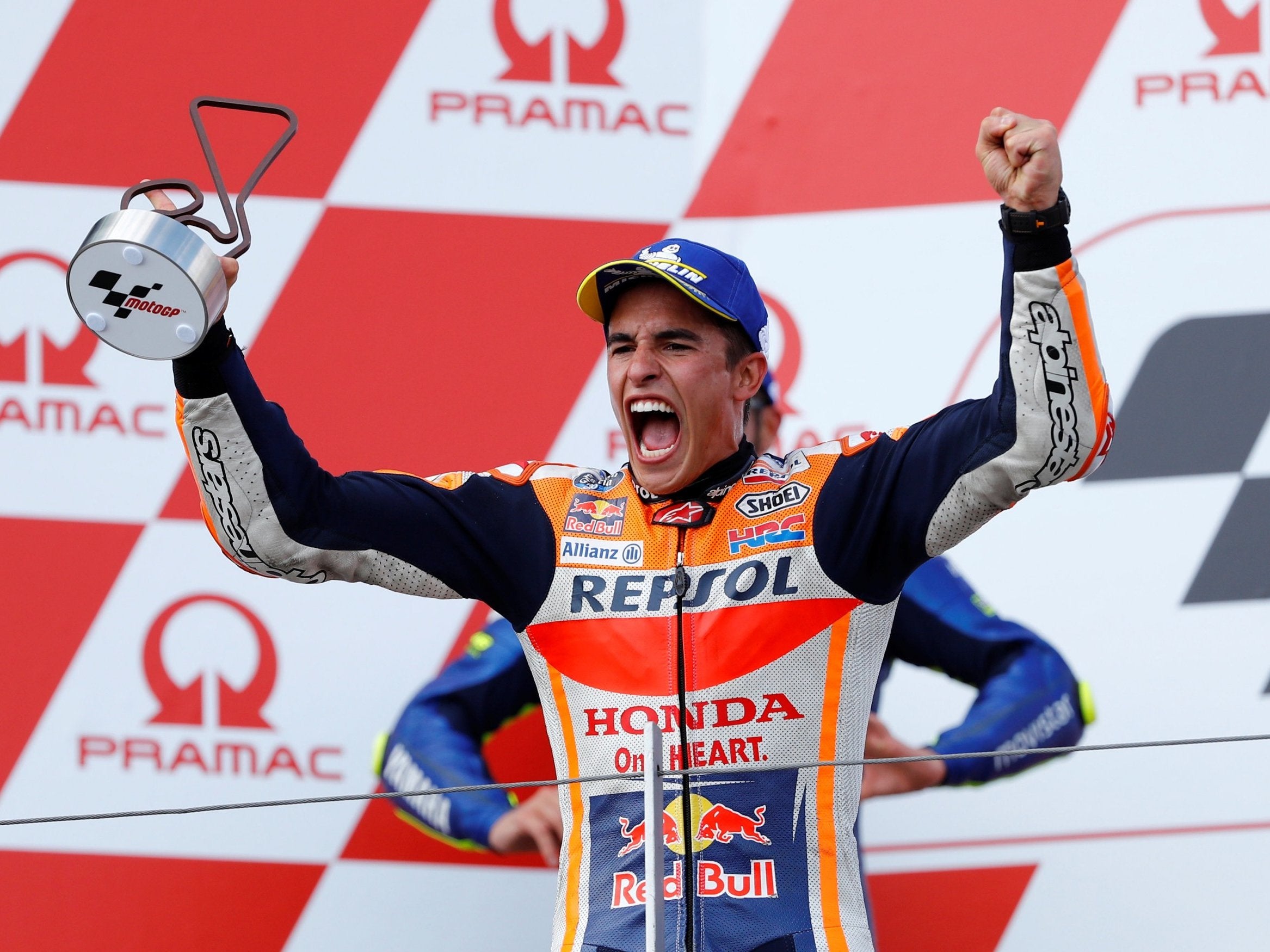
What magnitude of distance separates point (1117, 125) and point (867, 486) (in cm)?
121

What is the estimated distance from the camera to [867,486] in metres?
1.53

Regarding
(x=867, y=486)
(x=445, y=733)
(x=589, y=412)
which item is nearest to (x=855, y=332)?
(x=589, y=412)

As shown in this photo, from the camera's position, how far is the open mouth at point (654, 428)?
1607 millimetres

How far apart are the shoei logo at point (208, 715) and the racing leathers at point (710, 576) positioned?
88cm

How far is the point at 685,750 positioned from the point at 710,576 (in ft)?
0.52

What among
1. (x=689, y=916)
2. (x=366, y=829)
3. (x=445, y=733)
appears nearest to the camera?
(x=689, y=916)

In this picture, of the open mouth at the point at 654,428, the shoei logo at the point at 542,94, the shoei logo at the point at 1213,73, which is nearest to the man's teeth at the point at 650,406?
the open mouth at the point at 654,428

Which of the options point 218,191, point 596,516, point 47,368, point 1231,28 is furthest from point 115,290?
point 1231,28

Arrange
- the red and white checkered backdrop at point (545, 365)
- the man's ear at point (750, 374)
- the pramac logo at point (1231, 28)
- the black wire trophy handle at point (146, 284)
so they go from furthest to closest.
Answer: the pramac logo at point (1231, 28)
the red and white checkered backdrop at point (545, 365)
the man's ear at point (750, 374)
the black wire trophy handle at point (146, 284)

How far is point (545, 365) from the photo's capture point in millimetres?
2480

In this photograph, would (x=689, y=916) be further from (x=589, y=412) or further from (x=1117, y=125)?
(x=1117, y=125)

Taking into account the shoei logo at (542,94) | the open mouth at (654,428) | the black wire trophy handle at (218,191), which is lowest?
the open mouth at (654,428)

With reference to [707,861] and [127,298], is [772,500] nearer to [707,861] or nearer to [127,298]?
[707,861]

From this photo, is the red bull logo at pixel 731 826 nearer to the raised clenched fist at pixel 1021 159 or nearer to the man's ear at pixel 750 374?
the man's ear at pixel 750 374
